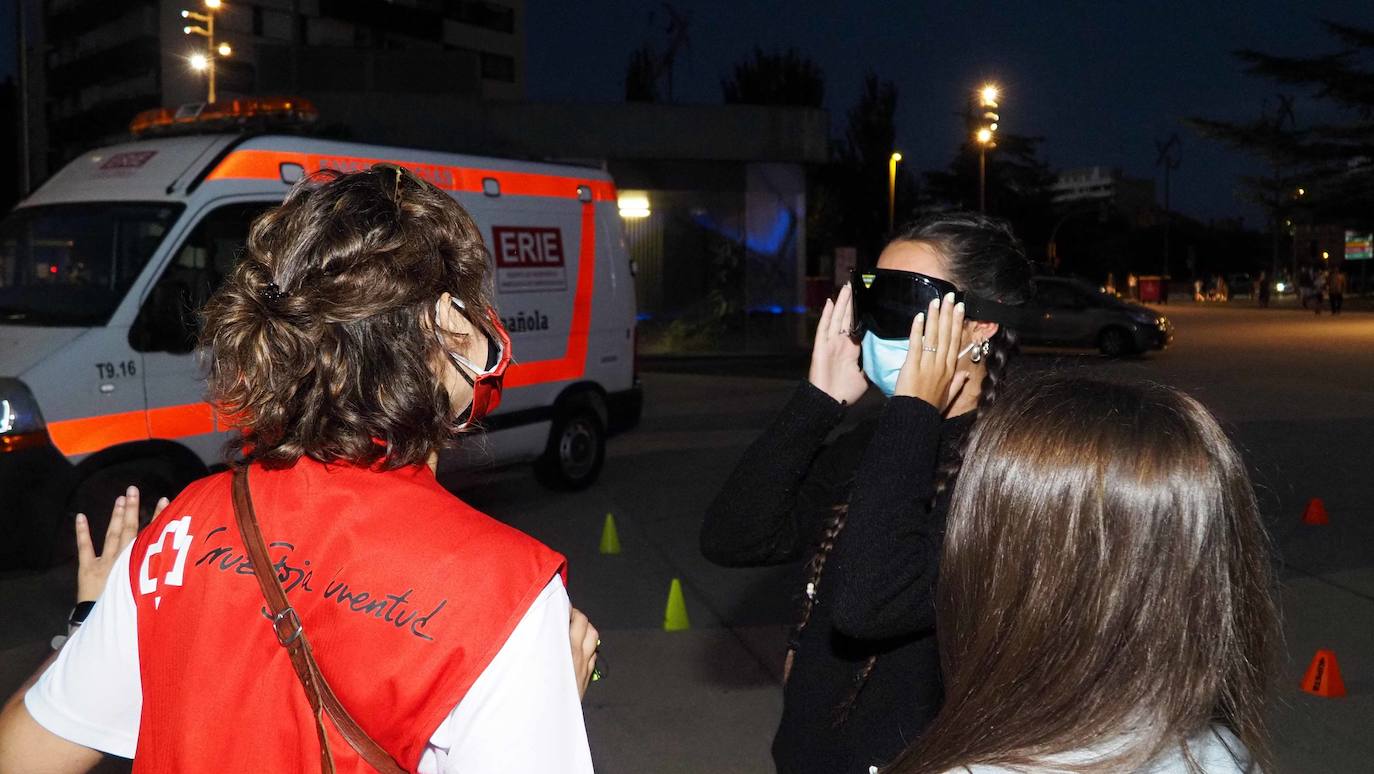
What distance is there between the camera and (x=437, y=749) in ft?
4.47

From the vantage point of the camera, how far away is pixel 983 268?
2492 millimetres

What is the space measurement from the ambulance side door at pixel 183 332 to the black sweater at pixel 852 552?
5233mm

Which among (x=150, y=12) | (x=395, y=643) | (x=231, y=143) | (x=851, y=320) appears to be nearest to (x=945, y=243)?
(x=851, y=320)

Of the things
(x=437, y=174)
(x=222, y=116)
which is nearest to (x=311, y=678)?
(x=437, y=174)

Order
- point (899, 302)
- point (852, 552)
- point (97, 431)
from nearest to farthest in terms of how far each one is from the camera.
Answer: point (852, 552) < point (899, 302) < point (97, 431)

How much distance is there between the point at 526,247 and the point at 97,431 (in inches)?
145

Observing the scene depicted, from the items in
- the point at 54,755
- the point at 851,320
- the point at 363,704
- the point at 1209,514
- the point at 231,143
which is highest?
the point at 231,143

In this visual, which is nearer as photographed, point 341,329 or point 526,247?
point 341,329

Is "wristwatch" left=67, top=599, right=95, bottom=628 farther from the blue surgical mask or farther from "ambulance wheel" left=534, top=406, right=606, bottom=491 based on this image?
"ambulance wheel" left=534, top=406, right=606, bottom=491

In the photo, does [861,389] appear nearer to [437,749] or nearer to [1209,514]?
[1209,514]

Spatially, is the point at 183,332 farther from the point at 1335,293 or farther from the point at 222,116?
the point at 1335,293

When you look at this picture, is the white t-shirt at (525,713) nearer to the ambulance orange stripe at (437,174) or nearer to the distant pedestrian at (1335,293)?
the ambulance orange stripe at (437,174)

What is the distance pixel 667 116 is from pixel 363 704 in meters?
28.5

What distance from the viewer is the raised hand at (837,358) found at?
2.38 metres
